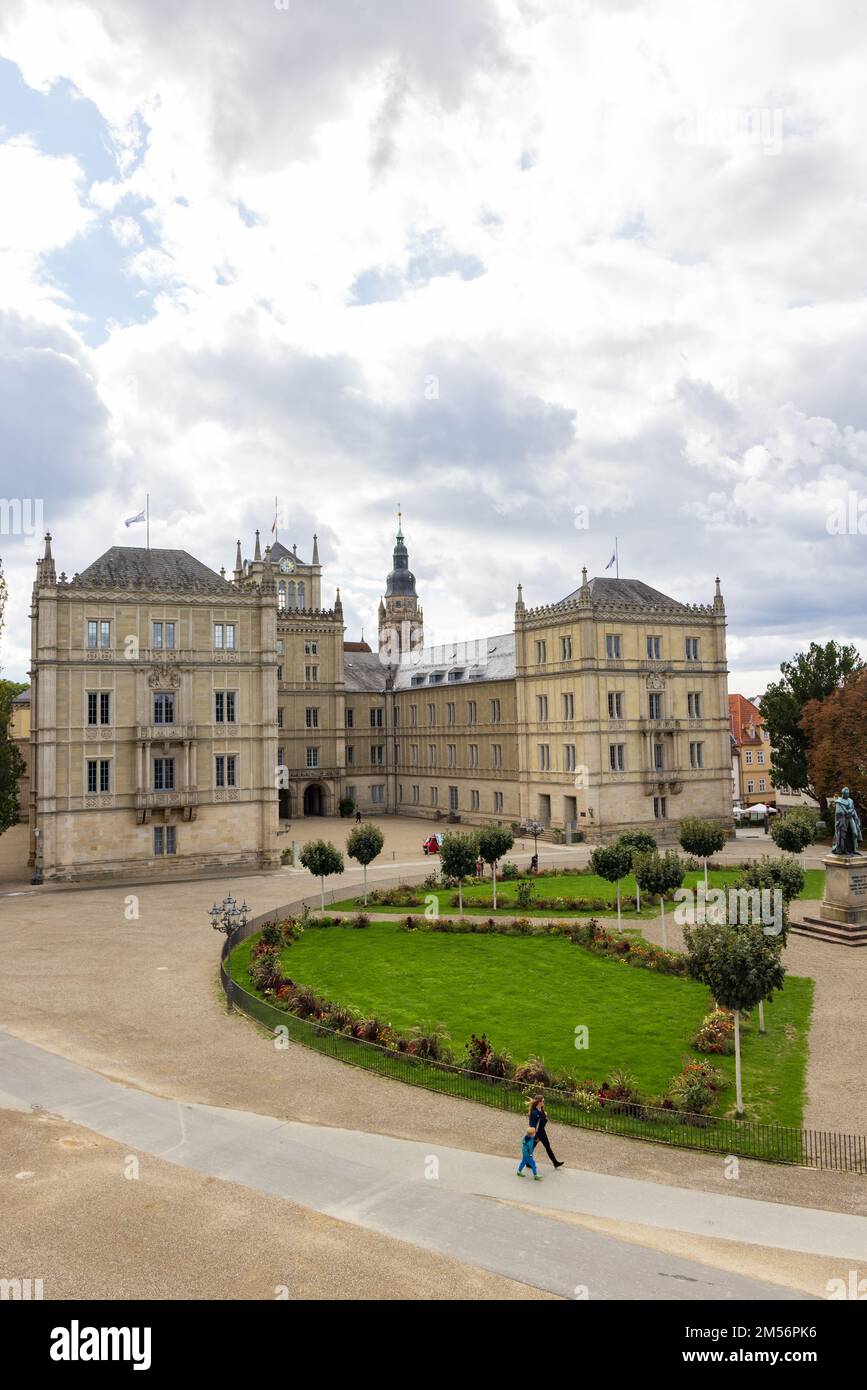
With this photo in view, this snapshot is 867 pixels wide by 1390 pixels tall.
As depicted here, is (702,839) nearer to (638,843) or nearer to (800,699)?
(638,843)

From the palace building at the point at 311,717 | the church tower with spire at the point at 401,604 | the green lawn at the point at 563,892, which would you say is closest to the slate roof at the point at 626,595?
the palace building at the point at 311,717

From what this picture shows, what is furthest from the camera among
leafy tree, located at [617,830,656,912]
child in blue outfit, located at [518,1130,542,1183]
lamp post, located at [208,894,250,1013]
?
leafy tree, located at [617,830,656,912]

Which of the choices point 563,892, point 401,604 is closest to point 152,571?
point 563,892

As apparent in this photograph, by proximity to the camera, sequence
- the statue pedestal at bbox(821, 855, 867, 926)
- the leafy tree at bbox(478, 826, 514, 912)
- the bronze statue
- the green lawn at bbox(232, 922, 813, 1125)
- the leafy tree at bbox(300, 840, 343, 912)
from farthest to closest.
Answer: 1. the leafy tree at bbox(478, 826, 514, 912)
2. the leafy tree at bbox(300, 840, 343, 912)
3. the bronze statue
4. the statue pedestal at bbox(821, 855, 867, 926)
5. the green lawn at bbox(232, 922, 813, 1125)

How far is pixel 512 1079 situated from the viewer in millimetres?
22797

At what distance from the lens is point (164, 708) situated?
57344 mm

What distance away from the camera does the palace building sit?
182 feet

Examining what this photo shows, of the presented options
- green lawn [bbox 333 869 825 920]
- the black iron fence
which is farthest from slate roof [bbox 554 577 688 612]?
the black iron fence

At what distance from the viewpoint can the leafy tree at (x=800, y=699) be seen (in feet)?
233

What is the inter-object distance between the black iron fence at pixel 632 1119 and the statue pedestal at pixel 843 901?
69.0 ft

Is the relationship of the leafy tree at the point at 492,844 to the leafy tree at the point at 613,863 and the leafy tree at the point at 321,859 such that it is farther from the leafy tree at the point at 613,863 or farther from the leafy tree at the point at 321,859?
the leafy tree at the point at 321,859

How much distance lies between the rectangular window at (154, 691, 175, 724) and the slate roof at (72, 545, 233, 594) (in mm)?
6957

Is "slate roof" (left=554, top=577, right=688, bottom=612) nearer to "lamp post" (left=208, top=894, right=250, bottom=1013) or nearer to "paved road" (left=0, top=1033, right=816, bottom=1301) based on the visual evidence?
"lamp post" (left=208, top=894, right=250, bottom=1013)
